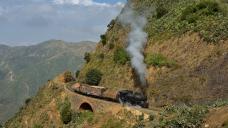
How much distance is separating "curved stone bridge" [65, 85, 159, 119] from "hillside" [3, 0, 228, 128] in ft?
3.23

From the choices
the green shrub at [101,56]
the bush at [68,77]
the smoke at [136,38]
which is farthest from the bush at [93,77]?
the bush at [68,77]

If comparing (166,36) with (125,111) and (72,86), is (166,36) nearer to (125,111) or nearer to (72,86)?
(72,86)

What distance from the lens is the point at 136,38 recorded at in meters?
82.6

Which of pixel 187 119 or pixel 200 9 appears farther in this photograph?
pixel 200 9

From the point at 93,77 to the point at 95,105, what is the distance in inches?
721

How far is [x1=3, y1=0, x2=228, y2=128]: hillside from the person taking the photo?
202ft

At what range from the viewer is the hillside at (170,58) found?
6147 centimetres

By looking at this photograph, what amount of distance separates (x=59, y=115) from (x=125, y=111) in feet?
62.5

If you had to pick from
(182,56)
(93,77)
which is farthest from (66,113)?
(182,56)

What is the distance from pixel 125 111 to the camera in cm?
5534

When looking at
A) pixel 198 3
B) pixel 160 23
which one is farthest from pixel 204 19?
pixel 160 23

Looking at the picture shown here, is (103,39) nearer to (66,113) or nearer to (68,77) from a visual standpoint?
(68,77)

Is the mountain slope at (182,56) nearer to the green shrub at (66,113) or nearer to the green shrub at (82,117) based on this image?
the green shrub at (82,117)

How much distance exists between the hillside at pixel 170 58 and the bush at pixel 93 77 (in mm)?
828
